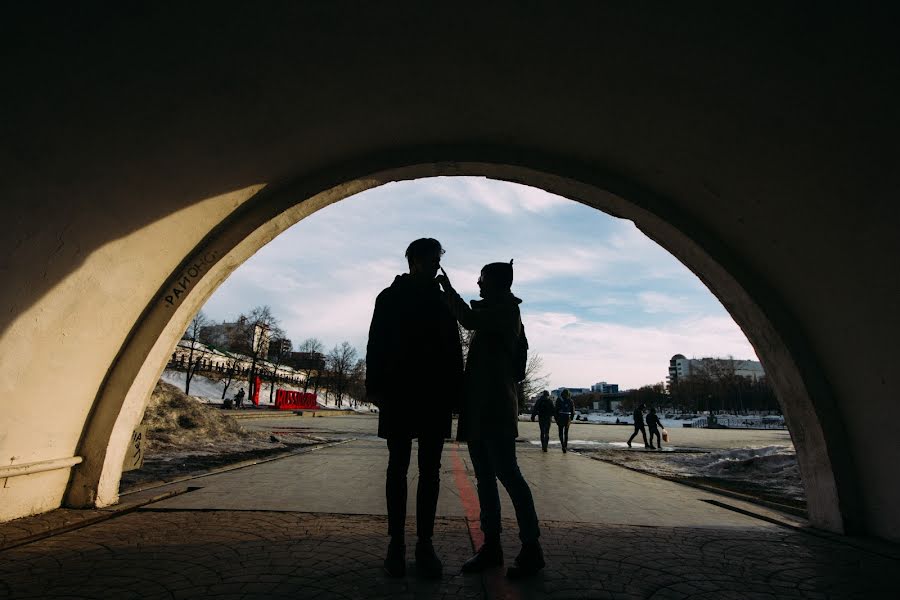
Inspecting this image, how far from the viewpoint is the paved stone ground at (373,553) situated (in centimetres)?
247

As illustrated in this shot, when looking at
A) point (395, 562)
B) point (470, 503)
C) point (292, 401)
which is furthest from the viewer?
point (292, 401)

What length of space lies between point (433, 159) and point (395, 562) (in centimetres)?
320

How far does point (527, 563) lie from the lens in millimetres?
2664

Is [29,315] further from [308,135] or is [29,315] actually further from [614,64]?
[614,64]

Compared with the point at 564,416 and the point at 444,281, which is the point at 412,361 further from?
the point at 564,416

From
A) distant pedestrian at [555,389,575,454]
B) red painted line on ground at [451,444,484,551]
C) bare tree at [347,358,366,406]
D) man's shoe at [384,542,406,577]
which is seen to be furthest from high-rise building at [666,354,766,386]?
bare tree at [347,358,366,406]

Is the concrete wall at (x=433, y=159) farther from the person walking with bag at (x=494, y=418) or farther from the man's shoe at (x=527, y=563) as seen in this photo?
the man's shoe at (x=527, y=563)

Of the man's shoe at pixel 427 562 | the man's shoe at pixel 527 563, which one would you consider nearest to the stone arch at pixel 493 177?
the man's shoe at pixel 527 563

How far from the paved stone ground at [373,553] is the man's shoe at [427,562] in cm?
7

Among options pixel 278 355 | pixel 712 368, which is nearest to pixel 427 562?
pixel 278 355

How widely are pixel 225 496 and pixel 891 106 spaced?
6068 mm

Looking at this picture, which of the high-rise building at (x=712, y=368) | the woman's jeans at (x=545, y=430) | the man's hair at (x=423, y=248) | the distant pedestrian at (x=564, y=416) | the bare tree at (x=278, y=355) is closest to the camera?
the man's hair at (x=423, y=248)

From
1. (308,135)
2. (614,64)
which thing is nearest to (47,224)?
(308,135)

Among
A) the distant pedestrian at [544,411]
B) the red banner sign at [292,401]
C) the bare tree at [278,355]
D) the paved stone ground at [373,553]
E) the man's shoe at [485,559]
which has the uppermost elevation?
the bare tree at [278,355]
